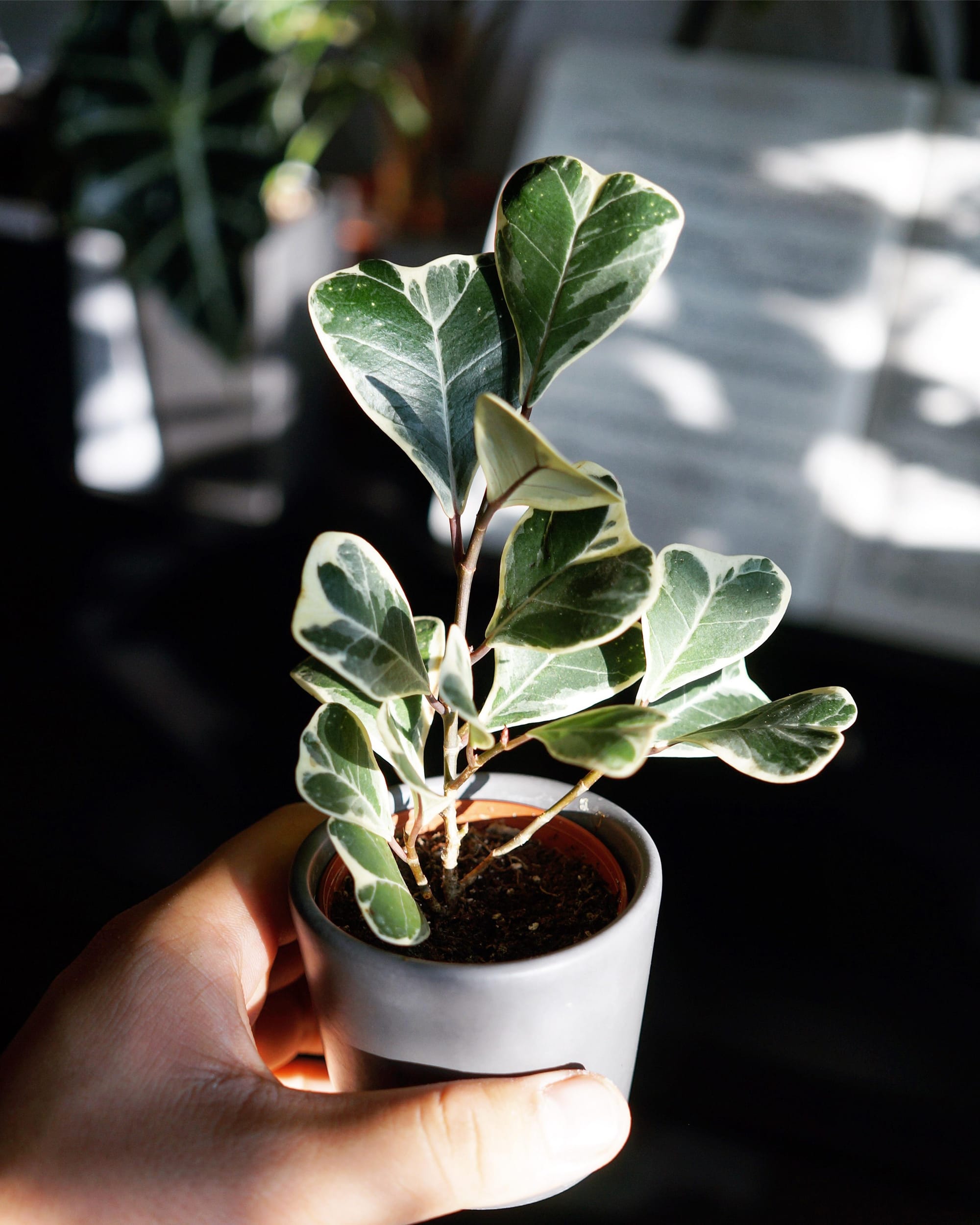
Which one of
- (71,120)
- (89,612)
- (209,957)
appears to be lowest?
(89,612)

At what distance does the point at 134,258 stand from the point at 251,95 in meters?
0.25

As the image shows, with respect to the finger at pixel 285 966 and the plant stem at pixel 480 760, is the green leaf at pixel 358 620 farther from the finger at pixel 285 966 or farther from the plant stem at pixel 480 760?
the finger at pixel 285 966

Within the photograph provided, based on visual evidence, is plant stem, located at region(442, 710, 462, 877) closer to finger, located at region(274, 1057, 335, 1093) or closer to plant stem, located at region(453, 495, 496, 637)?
plant stem, located at region(453, 495, 496, 637)

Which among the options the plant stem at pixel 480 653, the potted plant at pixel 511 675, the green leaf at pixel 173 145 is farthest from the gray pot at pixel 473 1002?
the green leaf at pixel 173 145

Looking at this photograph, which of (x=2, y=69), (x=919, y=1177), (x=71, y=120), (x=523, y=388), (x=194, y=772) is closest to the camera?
(x=523, y=388)

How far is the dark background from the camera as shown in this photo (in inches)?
20.7

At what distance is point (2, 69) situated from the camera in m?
1.59

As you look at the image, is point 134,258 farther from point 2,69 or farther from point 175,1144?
point 175,1144

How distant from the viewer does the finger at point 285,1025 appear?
56 cm

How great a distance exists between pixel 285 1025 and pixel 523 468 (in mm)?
430

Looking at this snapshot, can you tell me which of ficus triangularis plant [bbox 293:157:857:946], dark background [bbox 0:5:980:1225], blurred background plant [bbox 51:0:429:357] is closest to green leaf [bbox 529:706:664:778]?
ficus triangularis plant [bbox 293:157:857:946]

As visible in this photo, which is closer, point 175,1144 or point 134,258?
point 175,1144

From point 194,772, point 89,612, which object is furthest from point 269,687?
point 89,612

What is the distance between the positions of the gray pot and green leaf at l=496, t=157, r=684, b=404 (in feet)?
0.66
